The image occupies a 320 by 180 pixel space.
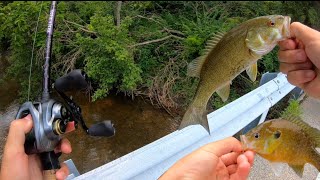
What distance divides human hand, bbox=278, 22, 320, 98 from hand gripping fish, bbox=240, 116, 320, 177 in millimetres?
362

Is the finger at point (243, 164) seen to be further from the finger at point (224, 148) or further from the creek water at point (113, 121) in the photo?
the creek water at point (113, 121)

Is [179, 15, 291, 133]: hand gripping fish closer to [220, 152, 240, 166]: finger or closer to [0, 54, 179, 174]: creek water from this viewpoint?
[220, 152, 240, 166]: finger

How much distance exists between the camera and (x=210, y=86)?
1.93 meters

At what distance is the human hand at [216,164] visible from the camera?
5.38 feet

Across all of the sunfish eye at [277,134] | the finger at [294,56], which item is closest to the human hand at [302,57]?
the finger at [294,56]

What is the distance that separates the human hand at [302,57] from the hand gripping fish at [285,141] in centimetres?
36

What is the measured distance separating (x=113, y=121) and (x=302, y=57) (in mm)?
3091

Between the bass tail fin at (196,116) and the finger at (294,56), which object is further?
the bass tail fin at (196,116)

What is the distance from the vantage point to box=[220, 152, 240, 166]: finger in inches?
68.3

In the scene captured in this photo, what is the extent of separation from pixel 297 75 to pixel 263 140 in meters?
0.61

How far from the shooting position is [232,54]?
5.78 ft

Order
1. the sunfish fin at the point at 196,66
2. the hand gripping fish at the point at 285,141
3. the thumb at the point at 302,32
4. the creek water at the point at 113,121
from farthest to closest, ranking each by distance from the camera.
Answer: the creek water at the point at 113,121
the sunfish fin at the point at 196,66
the thumb at the point at 302,32
the hand gripping fish at the point at 285,141

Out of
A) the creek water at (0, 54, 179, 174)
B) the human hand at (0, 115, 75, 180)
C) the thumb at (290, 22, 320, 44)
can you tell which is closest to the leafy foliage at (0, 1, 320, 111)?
the creek water at (0, 54, 179, 174)

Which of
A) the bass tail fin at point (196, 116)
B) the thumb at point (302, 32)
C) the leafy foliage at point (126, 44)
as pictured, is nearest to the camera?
the thumb at point (302, 32)
